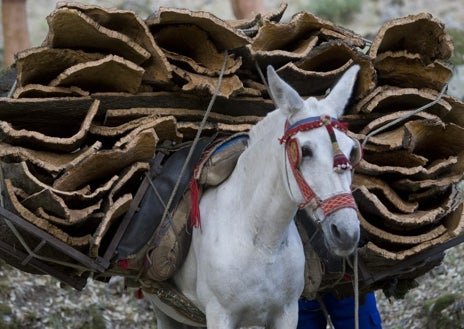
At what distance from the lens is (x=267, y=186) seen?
3748mm

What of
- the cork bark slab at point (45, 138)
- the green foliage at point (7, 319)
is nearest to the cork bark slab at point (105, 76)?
the cork bark slab at point (45, 138)

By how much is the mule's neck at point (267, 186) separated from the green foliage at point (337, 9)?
1396cm

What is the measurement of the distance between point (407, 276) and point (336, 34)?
1464 millimetres

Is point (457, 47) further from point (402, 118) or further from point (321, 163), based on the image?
point (321, 163)

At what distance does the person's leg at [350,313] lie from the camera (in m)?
5.19

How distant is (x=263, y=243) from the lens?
3.80 m

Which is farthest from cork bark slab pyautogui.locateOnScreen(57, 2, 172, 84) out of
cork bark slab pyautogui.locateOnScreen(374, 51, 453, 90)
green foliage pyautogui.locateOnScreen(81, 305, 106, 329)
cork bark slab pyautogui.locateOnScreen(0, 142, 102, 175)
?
green foliage pyautogui.locateOnScreen(81, 305, 106, 329)

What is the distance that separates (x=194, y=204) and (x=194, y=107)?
591 millimetres

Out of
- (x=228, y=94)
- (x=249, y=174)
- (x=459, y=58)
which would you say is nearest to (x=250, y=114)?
(x=228, y=94)

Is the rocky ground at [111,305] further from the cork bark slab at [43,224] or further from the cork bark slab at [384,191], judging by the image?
the cork bark slab at [43,224]

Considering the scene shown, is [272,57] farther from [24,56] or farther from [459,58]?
[459,58]

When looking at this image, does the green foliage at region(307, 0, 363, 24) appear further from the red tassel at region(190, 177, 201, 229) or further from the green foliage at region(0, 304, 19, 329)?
the red tassel at region(190, 177, 201, 229)

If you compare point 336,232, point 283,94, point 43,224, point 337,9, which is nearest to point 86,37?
point 43,224

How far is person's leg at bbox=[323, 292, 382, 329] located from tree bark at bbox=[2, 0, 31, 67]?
6.11 meters
